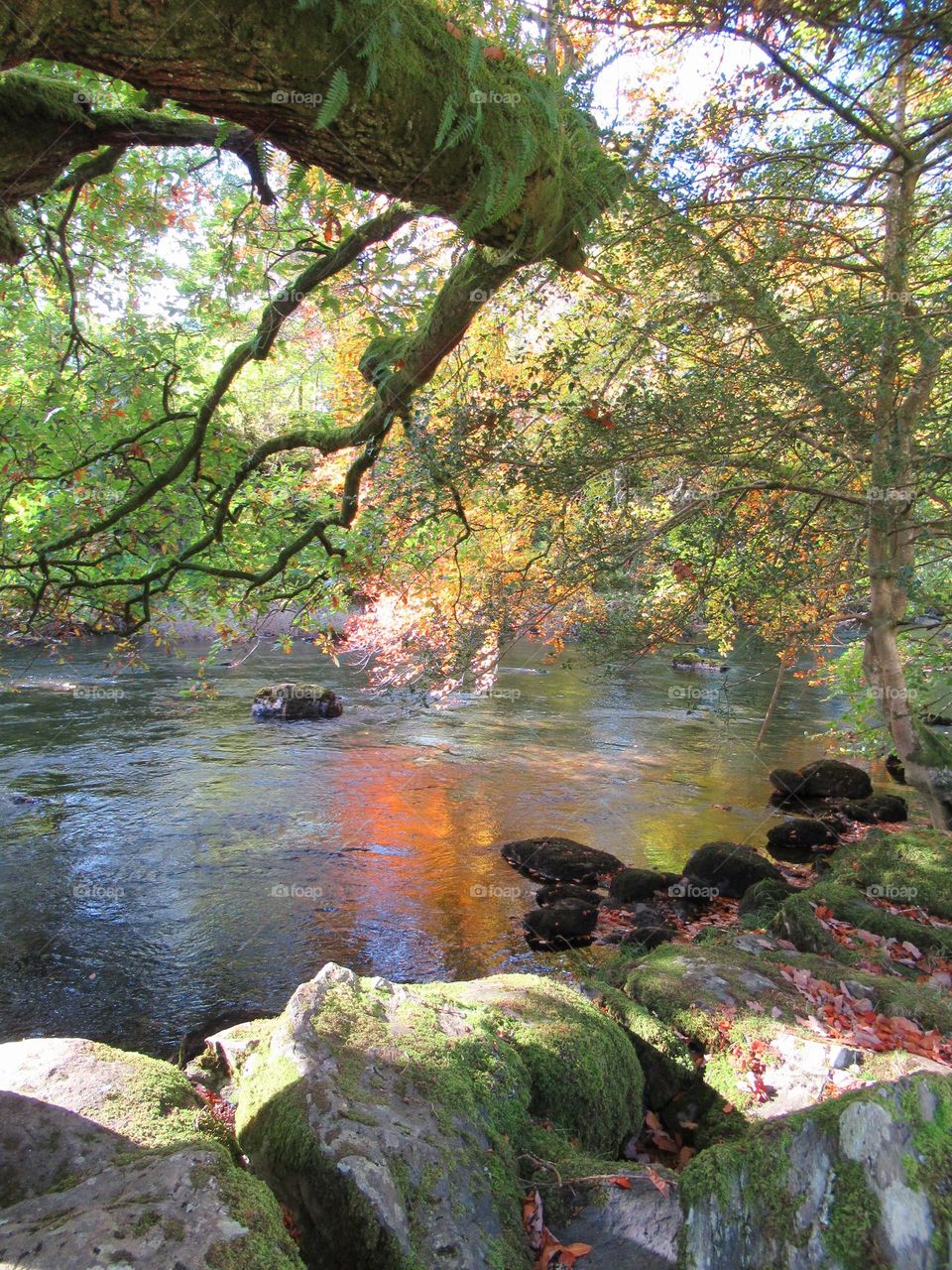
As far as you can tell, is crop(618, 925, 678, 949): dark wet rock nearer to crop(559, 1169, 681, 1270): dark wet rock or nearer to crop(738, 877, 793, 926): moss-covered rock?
crop(738, 877, 793, 926): moss-covered rock

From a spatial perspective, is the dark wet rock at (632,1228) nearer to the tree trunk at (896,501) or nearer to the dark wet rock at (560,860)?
the tree trunk at (896,501)

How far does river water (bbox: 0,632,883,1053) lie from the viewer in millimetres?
7953

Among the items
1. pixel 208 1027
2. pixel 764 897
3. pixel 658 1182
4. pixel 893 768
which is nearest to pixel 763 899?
pixel 764 897

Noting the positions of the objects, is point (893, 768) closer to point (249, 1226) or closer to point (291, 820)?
point (291, 820)

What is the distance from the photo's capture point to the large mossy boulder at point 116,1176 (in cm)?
194

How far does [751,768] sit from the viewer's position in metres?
15.2

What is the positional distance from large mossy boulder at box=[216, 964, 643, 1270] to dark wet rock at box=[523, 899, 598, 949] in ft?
13.2

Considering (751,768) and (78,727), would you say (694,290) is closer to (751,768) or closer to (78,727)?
(751,768)

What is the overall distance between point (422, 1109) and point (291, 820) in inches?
359

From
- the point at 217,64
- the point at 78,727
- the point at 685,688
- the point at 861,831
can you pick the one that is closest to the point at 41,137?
the point at 217,64

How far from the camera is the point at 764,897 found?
28.9 feet

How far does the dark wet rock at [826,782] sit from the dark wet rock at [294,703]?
9.59 metres

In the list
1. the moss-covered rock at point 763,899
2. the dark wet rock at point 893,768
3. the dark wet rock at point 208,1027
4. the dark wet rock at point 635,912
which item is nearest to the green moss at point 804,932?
the moss-covered rock at point 763,899

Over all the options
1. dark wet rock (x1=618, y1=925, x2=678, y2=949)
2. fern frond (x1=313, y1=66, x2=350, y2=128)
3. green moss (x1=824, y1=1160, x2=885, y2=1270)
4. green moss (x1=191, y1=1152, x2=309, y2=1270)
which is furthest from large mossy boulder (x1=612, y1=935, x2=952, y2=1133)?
fern frond (x1=313, y1=66, x2=350, y2=128)
